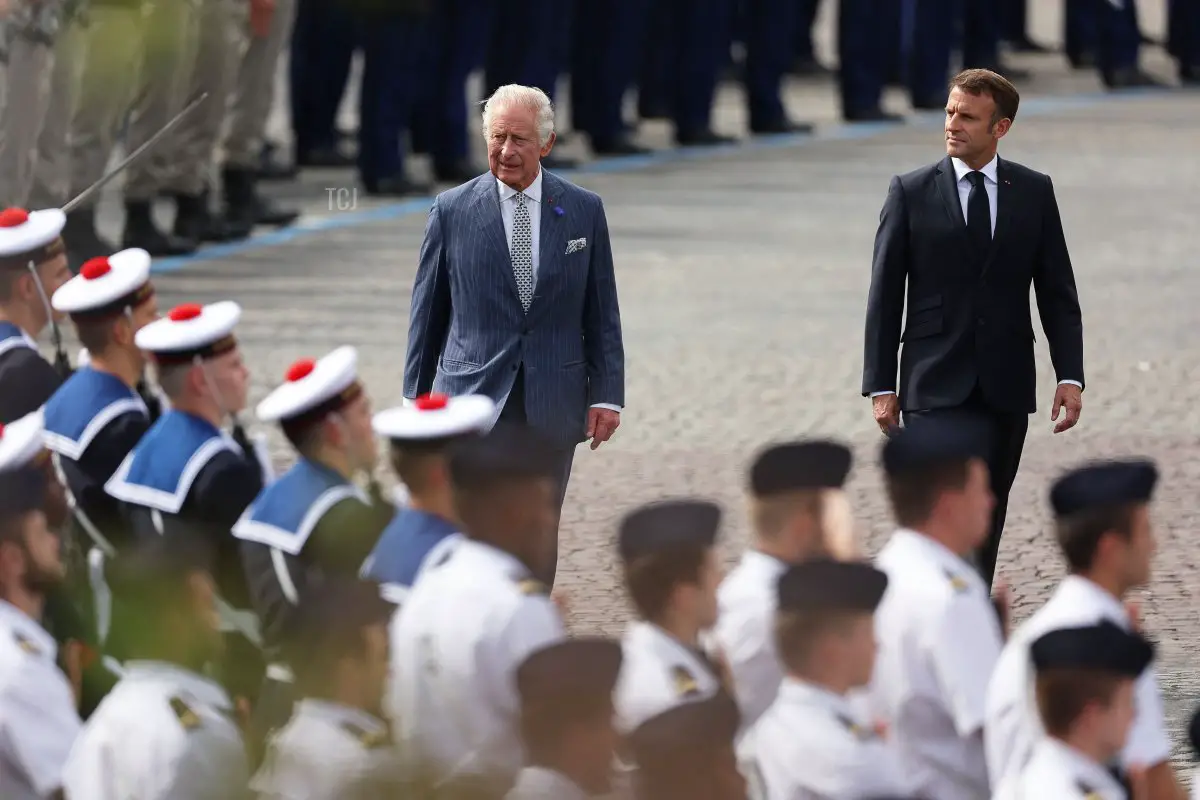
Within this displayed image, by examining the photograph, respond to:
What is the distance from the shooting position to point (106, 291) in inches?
206

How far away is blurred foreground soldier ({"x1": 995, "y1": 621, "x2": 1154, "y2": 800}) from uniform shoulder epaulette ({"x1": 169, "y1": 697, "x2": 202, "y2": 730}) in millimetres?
1161

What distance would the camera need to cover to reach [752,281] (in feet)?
39.0

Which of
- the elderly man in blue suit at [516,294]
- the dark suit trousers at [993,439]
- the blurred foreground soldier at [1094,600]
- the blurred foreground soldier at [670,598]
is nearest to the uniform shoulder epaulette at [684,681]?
the blurred foreground soldier at [670,598]

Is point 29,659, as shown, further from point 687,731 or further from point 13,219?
point 13,219

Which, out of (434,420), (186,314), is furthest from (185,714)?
(186,314)

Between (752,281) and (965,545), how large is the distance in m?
7.56

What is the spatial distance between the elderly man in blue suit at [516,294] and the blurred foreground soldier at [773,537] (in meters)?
1.41

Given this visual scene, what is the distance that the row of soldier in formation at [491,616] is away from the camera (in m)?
3.10

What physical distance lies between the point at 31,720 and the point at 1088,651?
1.55m

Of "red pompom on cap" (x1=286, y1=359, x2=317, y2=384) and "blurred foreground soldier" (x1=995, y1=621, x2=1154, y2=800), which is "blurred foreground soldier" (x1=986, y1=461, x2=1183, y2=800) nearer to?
"blurred foreground soldier" (x1=995, y1=621, x2=1154, y2=800)

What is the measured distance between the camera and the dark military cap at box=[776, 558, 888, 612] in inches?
147

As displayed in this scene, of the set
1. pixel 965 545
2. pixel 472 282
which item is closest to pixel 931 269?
pixel 472 282

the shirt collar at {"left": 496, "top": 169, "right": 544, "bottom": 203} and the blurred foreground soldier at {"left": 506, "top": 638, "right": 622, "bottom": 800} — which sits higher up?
the shirt collar at {"left": 496, "top": 169, "right": 544, "bottom": 203}

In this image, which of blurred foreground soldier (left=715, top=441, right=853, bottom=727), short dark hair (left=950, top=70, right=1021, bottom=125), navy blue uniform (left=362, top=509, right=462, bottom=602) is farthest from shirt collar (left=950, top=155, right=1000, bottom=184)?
navy blue uniform (left=362, top=509, right=462, bottom=602)
